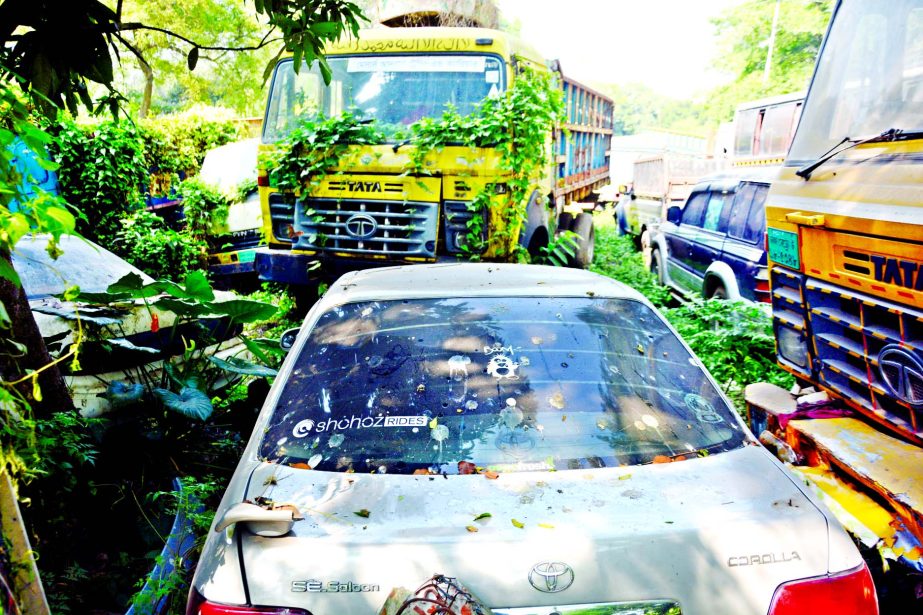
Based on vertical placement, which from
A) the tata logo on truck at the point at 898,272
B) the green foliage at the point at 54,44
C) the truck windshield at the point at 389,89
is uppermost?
the truck windshield at the point at 389,89

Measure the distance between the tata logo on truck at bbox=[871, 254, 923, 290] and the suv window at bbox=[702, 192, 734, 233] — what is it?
14.5ft

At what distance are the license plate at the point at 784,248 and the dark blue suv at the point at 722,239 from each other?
7.19 ft

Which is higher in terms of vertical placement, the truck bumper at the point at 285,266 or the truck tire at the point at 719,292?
the truck bumper at the point at 285,266

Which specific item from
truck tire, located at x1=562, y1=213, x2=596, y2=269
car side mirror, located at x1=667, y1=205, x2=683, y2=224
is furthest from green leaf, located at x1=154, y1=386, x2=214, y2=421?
truck tire, located at x1=562, y1=213, x2=596, y2=269

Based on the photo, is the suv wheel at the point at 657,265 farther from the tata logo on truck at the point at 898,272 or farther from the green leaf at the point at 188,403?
the green leaf at the point at 188,403

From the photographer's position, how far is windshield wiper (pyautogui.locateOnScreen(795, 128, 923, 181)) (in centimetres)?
296

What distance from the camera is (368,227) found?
6848 millimetres

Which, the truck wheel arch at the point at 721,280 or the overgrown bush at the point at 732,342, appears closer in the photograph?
the overgrown bush at the point at 732,342

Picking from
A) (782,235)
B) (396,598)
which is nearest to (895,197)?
(782,235)

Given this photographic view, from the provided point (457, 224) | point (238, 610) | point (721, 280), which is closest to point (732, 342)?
point (721, 280)

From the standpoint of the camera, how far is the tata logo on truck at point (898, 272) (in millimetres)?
2717

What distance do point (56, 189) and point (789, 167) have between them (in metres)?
8.27

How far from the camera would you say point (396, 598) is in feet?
5.68

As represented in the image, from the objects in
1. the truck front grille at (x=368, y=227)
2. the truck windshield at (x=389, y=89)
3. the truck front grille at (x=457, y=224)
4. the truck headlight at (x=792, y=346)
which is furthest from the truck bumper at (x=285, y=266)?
the truck headlight at (x=792, y=346)
